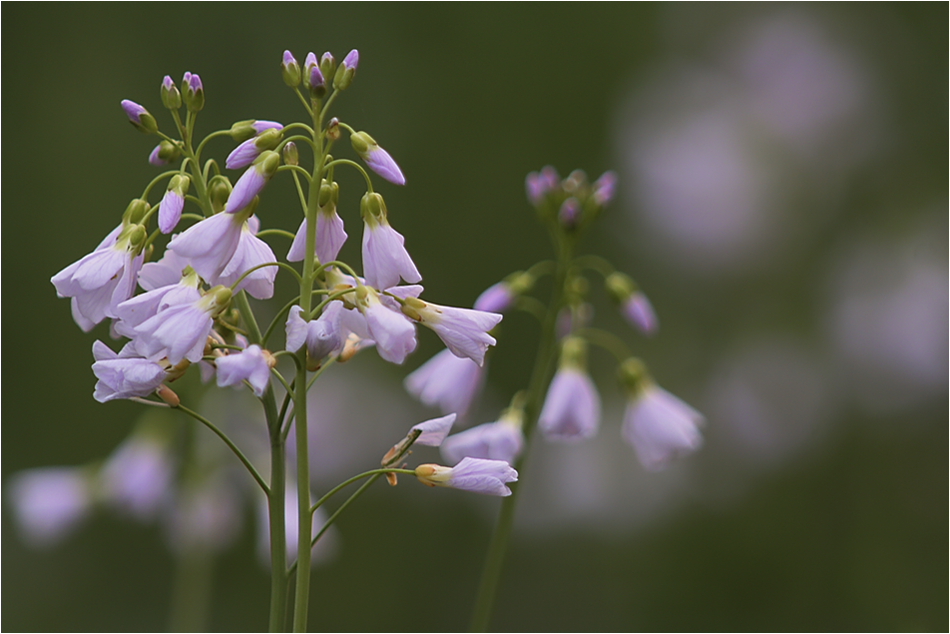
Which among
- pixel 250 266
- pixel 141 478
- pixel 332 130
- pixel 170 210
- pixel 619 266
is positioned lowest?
pixel 141 478

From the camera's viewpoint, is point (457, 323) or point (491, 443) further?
point (491, 443)

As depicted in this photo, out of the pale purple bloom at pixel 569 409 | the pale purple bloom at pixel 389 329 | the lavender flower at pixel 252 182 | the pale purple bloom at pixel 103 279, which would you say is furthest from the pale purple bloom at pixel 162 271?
the pale purple bloom at pixel 569 409

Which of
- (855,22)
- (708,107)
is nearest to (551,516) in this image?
(708,107)

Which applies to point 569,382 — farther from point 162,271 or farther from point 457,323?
point 162,271

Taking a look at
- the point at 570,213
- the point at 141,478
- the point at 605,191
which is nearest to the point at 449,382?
the point at 570,213

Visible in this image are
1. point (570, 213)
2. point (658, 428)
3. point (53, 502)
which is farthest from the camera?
point (53, 502)

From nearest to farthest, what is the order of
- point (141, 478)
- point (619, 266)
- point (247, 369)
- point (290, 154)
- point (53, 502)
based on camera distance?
point (247, 369) < point (290, 154) < point (141, 478) < point (53, 502) < point (619, 266)

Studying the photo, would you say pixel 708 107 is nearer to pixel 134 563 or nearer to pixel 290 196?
pixel 290 196
